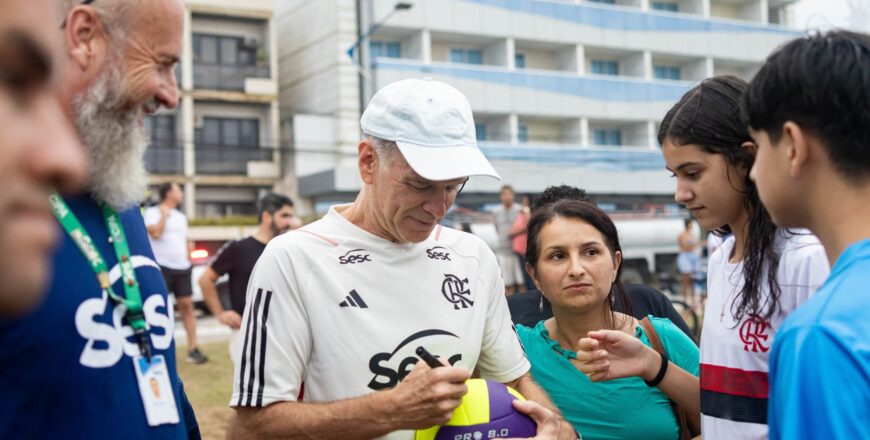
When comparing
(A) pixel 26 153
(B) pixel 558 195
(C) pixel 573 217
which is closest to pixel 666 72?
(B) pixel 558 195

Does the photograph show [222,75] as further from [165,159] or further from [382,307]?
[382,307]

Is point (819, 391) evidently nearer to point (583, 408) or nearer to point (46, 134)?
point (46, 134)

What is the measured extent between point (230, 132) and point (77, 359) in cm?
3337

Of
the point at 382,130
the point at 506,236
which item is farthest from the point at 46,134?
the point at 506,236

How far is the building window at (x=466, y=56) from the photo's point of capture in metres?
37.6

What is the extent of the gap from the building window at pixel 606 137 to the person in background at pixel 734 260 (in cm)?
3868

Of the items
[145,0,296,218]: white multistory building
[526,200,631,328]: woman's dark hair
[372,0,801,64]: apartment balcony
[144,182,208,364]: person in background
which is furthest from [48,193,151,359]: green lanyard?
[372,0,801,64]: apartment balcony

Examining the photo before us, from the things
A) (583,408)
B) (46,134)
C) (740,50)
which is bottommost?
(583,408)

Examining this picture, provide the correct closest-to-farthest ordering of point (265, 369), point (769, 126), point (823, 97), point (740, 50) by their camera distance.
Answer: point (823, 97)
point (769, 126)
point (265, 369)
point (740, 50)

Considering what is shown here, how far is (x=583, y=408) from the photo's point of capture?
3199mm

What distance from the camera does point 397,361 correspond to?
241 centimetres

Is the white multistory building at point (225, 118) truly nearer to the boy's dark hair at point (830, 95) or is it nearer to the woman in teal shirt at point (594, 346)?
the woman in teal shirt at point (594, 346)

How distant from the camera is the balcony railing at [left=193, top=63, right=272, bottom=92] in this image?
32.7 metres

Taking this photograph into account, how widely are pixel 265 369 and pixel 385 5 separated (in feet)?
111
